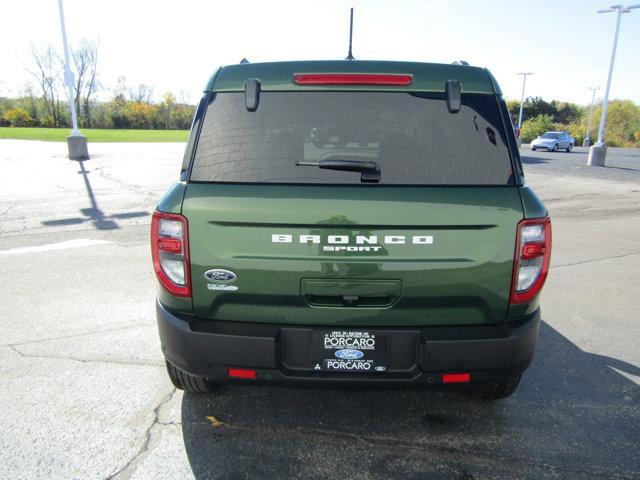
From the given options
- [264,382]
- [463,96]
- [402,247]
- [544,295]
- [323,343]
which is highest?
[463,96]

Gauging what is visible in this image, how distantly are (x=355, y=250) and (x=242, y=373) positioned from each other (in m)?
0.83

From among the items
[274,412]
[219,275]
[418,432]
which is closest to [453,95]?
[219,275]

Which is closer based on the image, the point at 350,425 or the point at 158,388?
the point at 350,425

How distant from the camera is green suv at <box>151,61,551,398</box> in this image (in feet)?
7.39

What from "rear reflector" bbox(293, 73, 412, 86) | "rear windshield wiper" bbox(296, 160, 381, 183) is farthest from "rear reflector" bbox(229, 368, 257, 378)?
"rear reflector" bbox(293, 73, 412, 86)

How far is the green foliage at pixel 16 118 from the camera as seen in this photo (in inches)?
2530

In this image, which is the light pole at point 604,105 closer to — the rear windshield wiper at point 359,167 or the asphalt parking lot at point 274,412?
the asphalt parking lot at point 274,412

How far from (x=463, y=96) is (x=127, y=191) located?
11.7 metres

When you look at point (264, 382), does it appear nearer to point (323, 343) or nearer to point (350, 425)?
point (323, 343)

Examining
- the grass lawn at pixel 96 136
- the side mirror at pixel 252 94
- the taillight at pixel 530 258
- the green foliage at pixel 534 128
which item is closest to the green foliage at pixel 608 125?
the green foliage at pixel 534 128

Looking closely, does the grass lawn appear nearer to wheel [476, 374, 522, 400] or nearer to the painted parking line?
the painted parking line

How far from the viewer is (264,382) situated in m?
2.38

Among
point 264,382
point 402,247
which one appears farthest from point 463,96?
point 264,382

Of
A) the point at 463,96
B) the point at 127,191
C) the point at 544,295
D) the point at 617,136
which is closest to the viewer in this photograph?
the point at 463,96
